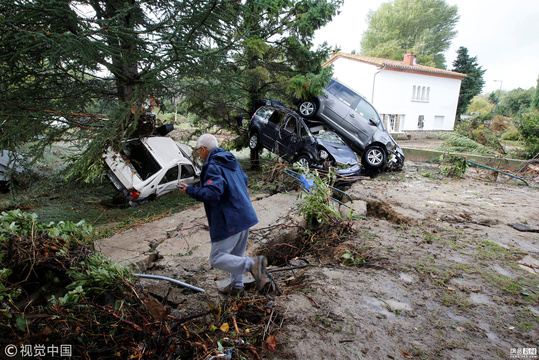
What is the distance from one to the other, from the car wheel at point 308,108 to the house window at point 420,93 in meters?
21.0

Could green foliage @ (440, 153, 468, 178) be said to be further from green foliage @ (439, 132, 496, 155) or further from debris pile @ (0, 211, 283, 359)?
debris pile @ (0, 211, 283, 359)

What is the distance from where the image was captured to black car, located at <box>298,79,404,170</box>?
1034 centimetres

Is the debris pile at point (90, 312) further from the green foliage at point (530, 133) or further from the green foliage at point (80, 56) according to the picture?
the green foliage at point (530, 133)

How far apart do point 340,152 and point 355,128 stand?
1340mm

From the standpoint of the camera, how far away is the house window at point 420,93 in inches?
1057

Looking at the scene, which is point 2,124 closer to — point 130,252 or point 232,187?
point 130,252

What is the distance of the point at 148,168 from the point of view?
7.73 meters

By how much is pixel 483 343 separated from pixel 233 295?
2463 mm

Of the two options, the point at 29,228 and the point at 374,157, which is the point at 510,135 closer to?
the point at 374,157

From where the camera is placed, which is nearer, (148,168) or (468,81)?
(148,168)

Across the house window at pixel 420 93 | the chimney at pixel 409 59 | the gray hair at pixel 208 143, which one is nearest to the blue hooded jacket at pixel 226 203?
the gray hair at pixel 208 143

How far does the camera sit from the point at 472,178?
32.1ft

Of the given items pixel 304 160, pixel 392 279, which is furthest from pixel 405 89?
pixel 392 279

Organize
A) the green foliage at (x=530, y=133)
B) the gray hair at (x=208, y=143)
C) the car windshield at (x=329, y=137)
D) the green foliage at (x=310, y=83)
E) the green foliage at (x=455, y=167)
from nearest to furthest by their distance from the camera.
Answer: the gray hair at (x=208, y=143)
the green foliage at (x=310, y=83)
the green foliage at (x=455, y=167)
the car windshield at (x=329, y=137)
the green foliage at (x=530, y=133)
